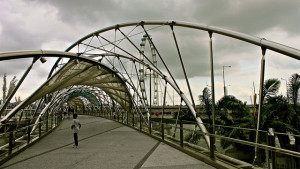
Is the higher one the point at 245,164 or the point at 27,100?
the point at 27,100

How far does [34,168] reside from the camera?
625cm

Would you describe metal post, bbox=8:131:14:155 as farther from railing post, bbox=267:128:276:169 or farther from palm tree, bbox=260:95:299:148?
palm tree, bbox=260:95:299:148

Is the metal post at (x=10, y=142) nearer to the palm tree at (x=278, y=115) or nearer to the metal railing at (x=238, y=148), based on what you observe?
the metal railing at (x=238, y=148)

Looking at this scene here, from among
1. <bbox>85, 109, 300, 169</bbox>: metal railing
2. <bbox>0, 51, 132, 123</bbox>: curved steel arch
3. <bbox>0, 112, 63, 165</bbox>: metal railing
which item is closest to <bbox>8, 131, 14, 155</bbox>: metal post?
<bbox>0, 112, 63, 165</bbox>: metal railing

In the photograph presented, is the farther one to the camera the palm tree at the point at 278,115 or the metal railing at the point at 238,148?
the palm tree at the point at 278,115

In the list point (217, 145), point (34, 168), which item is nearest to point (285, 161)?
point (217, 145)

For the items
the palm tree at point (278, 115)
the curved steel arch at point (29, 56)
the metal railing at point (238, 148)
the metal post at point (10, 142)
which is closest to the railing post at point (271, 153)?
the metal railing at point (238, 148)

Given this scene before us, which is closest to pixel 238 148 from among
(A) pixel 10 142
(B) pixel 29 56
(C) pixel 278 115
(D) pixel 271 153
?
(D) pixel 271 153

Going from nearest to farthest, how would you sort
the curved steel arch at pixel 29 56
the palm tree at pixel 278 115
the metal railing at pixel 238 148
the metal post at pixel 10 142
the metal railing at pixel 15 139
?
the metal railing at pixel 238 148
the metal railing at pixel 15 139
the metal post at pixel 10 142
the curved steel arch at pixel 29 56
the palm tree at pixel 278 115

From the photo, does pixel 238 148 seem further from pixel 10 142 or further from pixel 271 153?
pixel 10 142

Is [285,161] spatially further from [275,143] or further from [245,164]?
[245,164]

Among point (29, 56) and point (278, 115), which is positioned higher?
point (29, 56)

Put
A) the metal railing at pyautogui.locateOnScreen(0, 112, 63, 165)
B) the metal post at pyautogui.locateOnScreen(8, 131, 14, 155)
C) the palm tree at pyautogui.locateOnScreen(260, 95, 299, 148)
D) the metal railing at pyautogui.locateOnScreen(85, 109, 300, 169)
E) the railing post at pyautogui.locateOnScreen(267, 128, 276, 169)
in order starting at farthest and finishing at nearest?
the palm tree at pyautogui.locateOnScreen(260, 95, 299, 148)
the metal post at pyautogui.locateOnScreen(8, 131, 14, 155)
the metal railing at pyautogui.locateOnScreen(0, 112, 63, 165)
the railing post at pyautogui.locateOnScreen(267, 128, 276, 169)
the metal railing at pyautogui.locateOnScreen(85, 109, 300, 169)

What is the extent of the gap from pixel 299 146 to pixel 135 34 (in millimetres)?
10898
